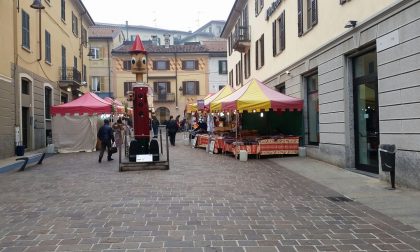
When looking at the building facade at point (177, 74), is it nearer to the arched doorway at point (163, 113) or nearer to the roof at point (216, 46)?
the arched doorway at point (163, 113)

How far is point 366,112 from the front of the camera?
11.0 metres

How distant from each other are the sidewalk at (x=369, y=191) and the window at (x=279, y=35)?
23.4 feet

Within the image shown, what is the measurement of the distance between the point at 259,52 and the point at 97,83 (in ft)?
89.3

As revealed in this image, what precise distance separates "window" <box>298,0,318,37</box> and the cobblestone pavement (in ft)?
20.6

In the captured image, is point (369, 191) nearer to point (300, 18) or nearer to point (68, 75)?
point (300, 18)

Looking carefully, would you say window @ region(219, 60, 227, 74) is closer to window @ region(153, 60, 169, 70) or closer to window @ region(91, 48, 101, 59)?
window @ region(153, 60, 169, 70)

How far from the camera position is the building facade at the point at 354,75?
859 centimetres

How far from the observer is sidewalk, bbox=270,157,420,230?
21.6ft

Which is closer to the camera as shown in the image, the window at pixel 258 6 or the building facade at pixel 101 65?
the window at pixel 258 6

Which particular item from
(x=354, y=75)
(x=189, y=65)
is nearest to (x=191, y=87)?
(x=189, y=65)

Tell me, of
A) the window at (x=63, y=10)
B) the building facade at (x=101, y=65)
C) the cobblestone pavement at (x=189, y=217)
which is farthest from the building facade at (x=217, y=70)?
the cobblestone pavement at (x=189, y=217)

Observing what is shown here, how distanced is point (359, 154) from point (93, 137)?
1321cm

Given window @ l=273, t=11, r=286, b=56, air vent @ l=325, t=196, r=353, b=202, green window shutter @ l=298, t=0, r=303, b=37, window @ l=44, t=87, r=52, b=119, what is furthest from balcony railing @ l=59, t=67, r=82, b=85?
air vent @ l=325, t=196, r=353, b=202

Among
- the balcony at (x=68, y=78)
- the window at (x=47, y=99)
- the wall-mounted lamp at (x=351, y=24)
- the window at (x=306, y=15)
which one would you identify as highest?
the window at (x=306, y=15)
